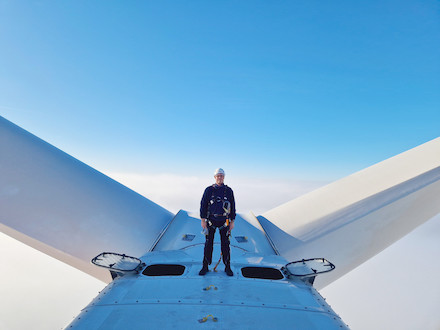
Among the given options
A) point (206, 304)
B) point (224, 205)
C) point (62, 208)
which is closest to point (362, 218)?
point (224, 205)

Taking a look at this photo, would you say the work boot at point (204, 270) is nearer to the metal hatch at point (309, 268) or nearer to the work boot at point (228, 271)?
the work boot at point (228, 271)

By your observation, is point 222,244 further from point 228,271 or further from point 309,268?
point 309,268

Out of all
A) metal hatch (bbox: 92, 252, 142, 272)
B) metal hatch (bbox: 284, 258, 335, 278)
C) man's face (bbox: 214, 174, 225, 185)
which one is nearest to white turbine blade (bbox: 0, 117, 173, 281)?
metal hatch (bbox: 92, 252, 142, 272)

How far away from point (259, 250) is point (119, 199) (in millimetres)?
3813

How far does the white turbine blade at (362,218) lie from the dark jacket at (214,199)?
7.94 feet

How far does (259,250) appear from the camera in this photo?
5258 mm

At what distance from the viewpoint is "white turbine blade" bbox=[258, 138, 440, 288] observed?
18.8 feet

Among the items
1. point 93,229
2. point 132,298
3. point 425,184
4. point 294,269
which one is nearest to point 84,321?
point 132,298

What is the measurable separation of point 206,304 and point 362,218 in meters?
4.80

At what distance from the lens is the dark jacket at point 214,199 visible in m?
4.25

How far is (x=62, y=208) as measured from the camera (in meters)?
5.41

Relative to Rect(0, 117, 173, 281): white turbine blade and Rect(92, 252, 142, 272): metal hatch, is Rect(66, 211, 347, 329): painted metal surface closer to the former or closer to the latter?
Rect(92, 252, 142, 272): metal hatch

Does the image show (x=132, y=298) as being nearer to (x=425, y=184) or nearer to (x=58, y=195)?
(x=58, y=195)

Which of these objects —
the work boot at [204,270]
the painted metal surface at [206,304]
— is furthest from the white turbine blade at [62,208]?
the work boot at [204,270]
